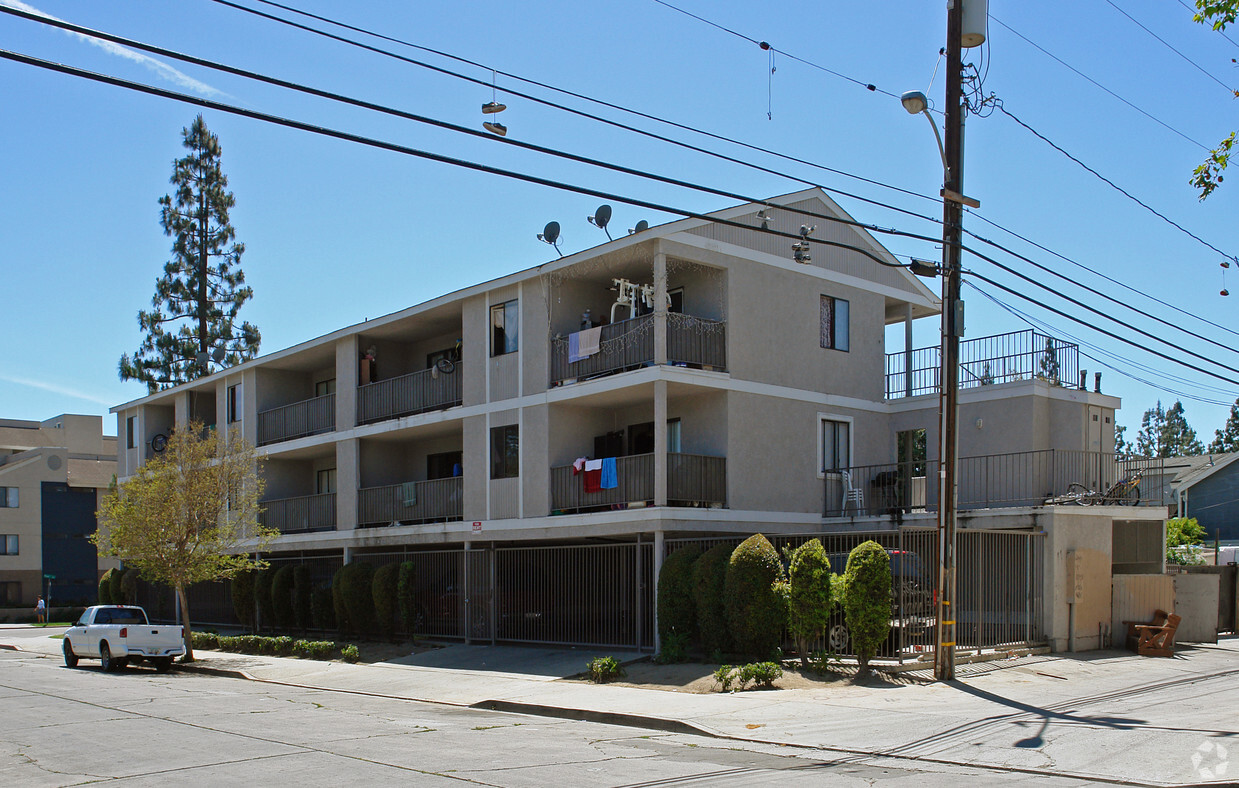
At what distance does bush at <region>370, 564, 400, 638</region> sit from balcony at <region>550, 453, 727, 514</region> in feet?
18.4

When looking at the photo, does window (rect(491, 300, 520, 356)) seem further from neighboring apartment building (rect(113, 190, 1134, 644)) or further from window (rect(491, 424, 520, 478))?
window (rect(491, 424, 520, 478))

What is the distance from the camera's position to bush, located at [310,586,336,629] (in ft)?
96.3

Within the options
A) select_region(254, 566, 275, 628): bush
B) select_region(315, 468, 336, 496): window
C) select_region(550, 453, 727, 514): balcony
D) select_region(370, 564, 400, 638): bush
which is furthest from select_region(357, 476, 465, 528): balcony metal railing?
select_region(315, 468, 336, 496): window

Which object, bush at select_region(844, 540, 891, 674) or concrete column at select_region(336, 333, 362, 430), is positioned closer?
bush at select_region(844, 540, 891, 674)

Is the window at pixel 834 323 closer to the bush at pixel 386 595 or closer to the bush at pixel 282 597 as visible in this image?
the bush at pixel 386 595

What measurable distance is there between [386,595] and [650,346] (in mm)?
9433

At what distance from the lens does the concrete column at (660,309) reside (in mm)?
22000

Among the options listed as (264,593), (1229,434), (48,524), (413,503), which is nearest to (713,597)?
(413,503)

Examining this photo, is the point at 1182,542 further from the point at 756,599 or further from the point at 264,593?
the point at 264,593

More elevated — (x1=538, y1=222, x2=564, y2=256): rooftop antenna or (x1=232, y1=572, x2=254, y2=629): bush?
(x1=538, y1=222, x2=564, y2=256): rooftop antenna

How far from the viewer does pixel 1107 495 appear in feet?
72.0

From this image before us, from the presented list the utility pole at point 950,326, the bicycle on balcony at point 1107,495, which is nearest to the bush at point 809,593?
the utility pole at point 950,326

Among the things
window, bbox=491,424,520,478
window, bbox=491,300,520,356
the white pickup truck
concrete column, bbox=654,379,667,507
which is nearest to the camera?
concrete column, bbox=654,379,667,507

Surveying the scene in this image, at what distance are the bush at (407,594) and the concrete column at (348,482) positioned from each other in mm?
4318
